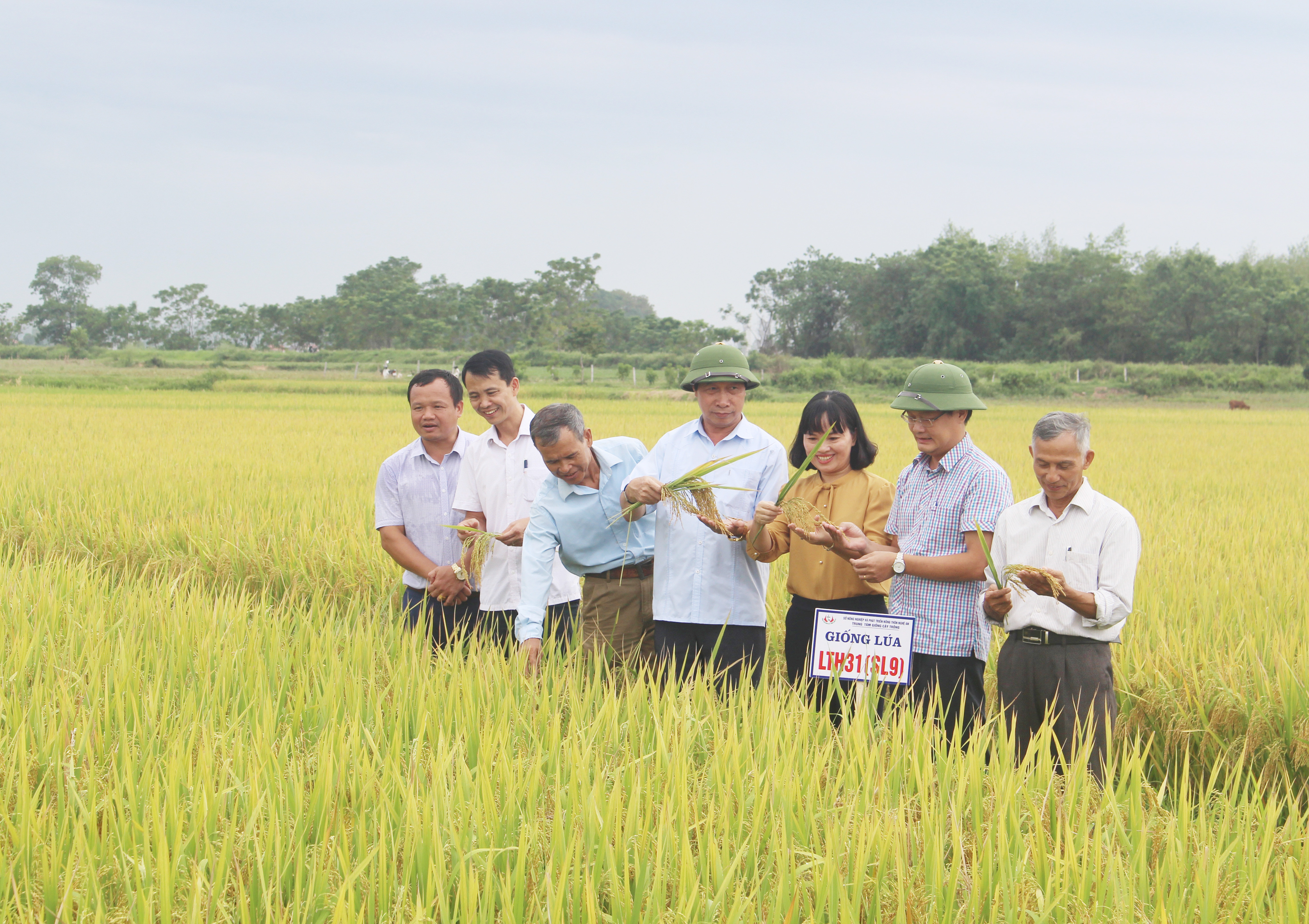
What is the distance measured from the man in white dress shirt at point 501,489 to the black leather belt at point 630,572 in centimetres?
26

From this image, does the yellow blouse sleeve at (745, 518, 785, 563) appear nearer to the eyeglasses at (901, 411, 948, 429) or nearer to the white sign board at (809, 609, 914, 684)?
the white sign board at (809, 609, 914, 684)

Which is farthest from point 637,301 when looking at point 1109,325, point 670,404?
point 670,404

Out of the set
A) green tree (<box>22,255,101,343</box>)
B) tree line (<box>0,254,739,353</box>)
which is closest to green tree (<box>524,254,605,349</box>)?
tree line (<box>0,254,739,353</box>)

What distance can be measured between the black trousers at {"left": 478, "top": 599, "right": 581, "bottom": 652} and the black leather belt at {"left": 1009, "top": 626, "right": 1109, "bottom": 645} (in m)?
1.48

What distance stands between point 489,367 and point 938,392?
160 centimetres

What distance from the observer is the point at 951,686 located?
292cm

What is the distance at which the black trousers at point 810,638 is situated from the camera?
3.03m

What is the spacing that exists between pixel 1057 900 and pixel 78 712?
219 cm

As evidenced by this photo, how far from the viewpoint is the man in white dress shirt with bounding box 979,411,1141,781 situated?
2621 mm

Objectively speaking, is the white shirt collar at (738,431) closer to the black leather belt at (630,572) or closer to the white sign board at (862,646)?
the black leather belt at (630,572)

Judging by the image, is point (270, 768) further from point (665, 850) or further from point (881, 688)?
point (881, 688)

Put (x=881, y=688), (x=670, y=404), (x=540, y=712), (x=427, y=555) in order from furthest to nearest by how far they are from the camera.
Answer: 1. (x=670, y=404)
2. (x=427, y=555)
3. (x=881, y=688)
4. (x=540, y=712)


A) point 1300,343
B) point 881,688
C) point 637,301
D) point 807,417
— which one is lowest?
point 881,688

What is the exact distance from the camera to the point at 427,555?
381cm
